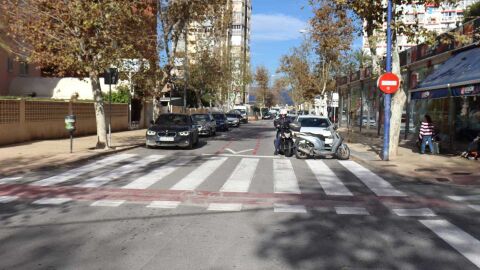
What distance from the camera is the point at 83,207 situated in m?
8.33

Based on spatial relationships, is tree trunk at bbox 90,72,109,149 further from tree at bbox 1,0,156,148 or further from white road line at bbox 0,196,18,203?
white road line at bbox 0,196,18,203

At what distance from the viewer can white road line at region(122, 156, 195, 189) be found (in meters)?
10.7

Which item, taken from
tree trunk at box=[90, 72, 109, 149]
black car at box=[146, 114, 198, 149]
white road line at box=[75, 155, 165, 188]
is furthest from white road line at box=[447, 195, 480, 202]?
tree trunk at box=[90, 72, 109, 149]

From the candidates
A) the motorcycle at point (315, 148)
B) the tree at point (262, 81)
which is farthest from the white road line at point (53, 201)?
the tree at point (262, 81)

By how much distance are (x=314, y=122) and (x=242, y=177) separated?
26.1 feet

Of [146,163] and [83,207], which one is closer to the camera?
[83,207]

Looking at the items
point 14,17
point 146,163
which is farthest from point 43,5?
point 146,163

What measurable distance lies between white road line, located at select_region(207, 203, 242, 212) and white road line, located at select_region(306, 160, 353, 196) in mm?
2345

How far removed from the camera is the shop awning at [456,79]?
1514 cm

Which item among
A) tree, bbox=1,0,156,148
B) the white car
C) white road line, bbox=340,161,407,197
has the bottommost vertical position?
white road line, bbox=340,161,407,197

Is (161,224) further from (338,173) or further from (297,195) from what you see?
(338,173)

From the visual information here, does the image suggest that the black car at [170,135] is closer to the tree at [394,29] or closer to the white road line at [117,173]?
the white road line at [117,173]

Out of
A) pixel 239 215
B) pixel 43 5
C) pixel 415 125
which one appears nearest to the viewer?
pixel 239 215

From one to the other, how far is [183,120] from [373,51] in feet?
26.9
